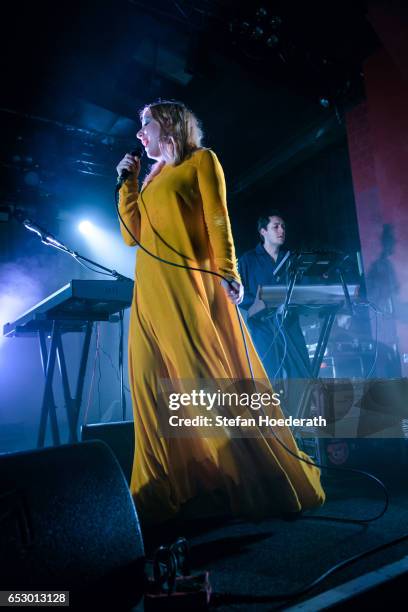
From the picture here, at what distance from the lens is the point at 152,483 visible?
1660 millimetres

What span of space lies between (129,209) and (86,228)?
23.4ft

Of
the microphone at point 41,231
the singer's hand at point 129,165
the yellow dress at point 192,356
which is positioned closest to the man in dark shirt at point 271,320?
the yellow dress at point 192,356

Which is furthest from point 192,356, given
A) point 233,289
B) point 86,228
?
point 86,228

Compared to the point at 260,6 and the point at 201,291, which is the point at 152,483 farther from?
the point at 260,6

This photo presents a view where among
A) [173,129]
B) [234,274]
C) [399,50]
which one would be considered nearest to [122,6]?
[399,50]

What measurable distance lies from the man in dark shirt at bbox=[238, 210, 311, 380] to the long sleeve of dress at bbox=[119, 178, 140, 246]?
1.14 metres

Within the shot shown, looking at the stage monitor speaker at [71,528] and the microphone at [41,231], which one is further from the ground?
the microphone at [41,231]

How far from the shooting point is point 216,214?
71.3 inches

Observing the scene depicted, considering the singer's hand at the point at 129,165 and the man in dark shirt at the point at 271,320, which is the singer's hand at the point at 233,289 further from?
the man in dark shirt at the point at 271,320

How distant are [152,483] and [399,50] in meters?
4.90

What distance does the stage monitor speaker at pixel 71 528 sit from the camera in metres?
0.87

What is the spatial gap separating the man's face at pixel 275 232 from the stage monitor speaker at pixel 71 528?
10.4 feet

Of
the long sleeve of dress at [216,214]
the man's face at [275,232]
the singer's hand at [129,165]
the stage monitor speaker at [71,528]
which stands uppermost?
the man's face at [275,232]

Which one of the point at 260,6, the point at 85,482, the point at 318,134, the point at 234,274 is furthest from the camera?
the point at 318,134
